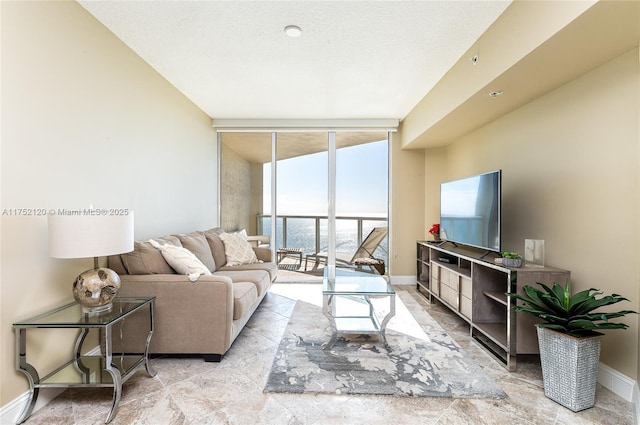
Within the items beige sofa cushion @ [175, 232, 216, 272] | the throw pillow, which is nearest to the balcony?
beige sofa cushion @ [175, 232, 216, 272]

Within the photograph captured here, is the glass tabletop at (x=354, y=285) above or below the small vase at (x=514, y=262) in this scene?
below

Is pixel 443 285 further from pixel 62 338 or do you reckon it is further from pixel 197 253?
pixel 62 338

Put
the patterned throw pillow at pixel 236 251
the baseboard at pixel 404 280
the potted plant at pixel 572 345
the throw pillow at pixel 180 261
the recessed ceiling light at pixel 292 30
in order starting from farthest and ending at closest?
the baseboard at pixel 404 280 < the patterned throw pillow at pixel 236 251 < the throw pillow at pixel 180 261 < the recessed ceiling light at pixel 292 30 < the potted plant at pixel 572 345

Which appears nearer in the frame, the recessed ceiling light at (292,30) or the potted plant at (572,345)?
the potted plant at (572,345)

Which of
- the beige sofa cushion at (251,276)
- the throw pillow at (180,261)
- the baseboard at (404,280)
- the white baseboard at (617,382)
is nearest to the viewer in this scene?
the white baseboard at (617,382)

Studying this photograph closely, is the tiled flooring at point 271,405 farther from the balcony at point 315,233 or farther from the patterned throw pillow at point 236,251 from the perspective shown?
the balcony at point 315,233

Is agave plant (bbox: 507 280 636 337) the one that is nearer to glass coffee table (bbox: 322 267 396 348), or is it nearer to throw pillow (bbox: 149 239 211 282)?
glass coffee table (bbox: 322 267 396 348)

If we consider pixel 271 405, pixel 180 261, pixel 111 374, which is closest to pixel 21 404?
pixel 111 374

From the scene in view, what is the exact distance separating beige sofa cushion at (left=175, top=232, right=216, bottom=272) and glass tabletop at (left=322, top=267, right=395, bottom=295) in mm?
1258

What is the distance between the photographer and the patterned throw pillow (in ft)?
12.3

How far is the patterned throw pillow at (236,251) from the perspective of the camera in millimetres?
3742

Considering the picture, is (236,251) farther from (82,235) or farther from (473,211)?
(473,211)

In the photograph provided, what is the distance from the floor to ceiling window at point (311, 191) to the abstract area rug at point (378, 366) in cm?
213

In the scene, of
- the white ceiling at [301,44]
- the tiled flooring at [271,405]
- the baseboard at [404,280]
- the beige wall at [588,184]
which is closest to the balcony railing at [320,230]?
the baseboard at [404,280]
